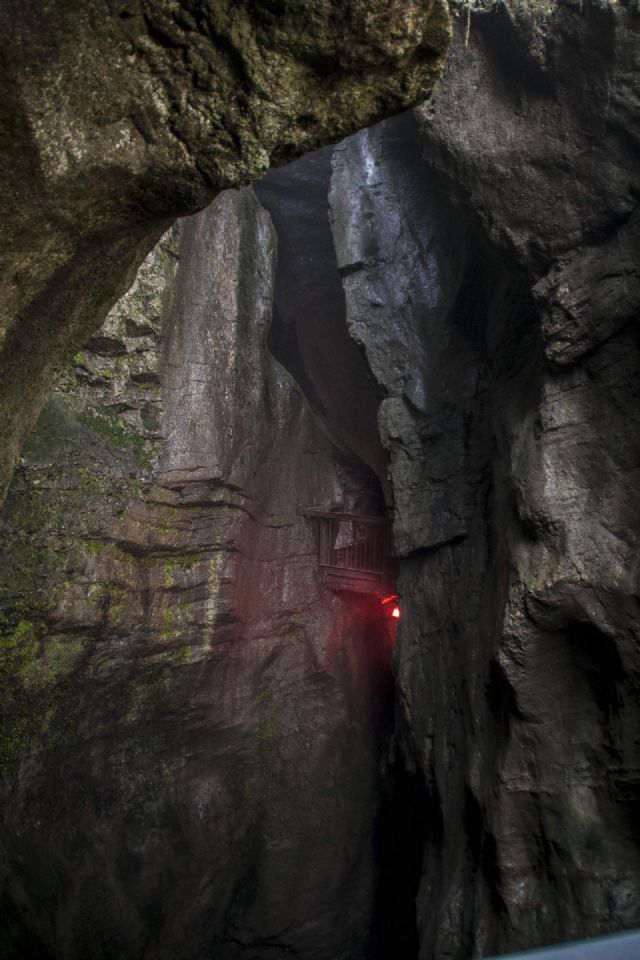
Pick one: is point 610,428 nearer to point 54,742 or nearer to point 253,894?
point 54,742

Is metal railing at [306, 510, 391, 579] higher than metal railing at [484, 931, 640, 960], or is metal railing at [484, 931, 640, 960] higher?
metal railing at [306, 510, 391, 579]

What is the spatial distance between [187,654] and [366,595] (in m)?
3.71

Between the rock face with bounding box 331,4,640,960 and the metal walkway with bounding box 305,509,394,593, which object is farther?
the metal walkway with bounding box 305,509,394,593

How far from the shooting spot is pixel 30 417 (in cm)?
362

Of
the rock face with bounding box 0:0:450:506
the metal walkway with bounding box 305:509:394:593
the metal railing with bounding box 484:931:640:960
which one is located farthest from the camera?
the metal walkway with bounding box 305:509:394:593

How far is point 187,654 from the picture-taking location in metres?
9.61

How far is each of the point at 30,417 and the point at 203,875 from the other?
884 cm

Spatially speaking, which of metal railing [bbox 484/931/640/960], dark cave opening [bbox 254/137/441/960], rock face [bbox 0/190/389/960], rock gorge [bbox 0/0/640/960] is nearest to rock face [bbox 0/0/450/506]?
rock gorge [bbox 0/0/640/960]

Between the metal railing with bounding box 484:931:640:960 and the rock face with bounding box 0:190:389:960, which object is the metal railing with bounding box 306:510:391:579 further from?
the metal railing with bounding box 484:931:640:960

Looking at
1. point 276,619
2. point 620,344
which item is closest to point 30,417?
point 620,344

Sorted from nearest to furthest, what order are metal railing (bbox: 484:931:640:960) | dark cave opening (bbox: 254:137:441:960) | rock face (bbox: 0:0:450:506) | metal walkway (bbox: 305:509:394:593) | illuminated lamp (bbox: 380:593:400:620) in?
metal railing (bbox: 484:931:640:960), rock face (bbox: 0:0:450:506), dark cave opening (bbox: 254:137:441:960), metal walkway (bbox: 305:509:394:593), illuminated lamp (bbox: 380:593:400:620)

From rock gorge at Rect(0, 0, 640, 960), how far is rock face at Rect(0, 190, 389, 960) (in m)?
0.04

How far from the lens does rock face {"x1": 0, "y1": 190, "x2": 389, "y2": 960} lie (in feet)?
26.9

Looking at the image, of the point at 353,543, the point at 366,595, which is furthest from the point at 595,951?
the point at 366,595
